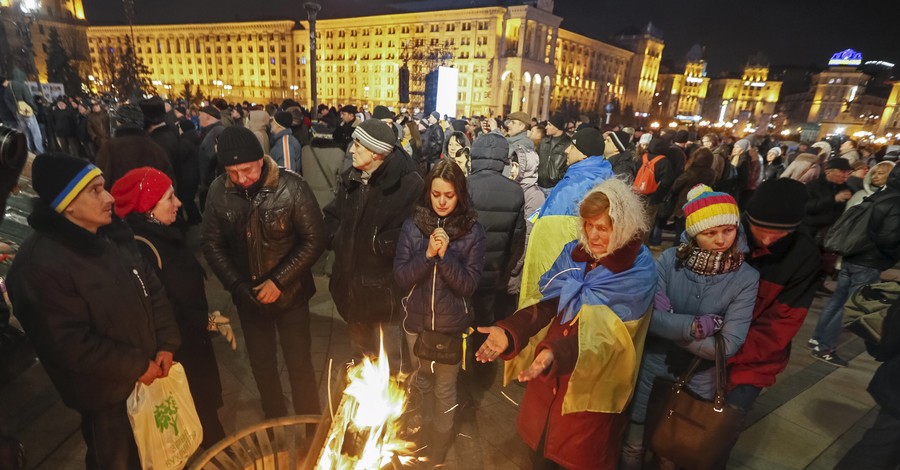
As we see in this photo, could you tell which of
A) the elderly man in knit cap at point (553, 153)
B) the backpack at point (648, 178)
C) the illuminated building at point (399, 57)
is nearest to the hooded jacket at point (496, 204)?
the elderly man in knit cap at point (553, 153)

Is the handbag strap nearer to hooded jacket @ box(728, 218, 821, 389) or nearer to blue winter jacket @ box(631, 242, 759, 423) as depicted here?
blue winter jacket @ box(631, 242, 759, 423)

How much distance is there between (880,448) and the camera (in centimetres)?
229

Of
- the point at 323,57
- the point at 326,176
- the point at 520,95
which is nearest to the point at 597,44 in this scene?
the point at 520,95

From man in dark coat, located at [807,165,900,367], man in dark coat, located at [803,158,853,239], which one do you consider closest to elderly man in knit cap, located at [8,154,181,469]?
man in dark coat, located at [807,165,900,367]

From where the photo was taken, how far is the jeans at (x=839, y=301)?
4859 millimetres

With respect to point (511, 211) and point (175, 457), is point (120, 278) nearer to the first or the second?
point (175, 457)

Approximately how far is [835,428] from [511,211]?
353 cm

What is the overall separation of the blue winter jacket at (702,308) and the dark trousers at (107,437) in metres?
3.00

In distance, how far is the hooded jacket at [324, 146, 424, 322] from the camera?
3.21m

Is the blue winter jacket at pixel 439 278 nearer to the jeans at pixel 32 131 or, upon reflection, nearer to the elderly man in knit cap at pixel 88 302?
the elderly man in knit cap at pixel 88 302

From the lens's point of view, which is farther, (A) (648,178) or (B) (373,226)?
(A) (648,178)

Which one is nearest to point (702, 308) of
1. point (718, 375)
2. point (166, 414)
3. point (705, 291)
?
point (705, 291)

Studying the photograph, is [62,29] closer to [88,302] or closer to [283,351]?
[283,351]

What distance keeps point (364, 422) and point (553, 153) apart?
6732 millimetres
